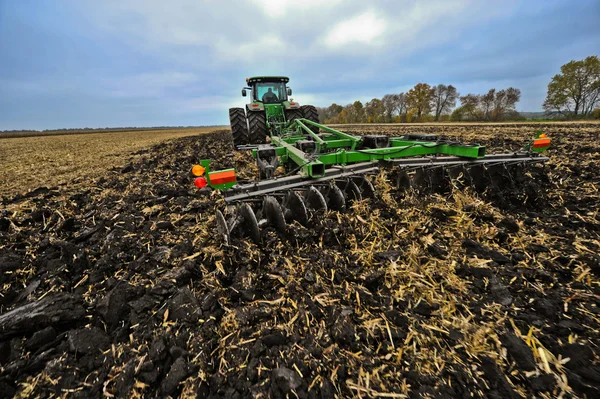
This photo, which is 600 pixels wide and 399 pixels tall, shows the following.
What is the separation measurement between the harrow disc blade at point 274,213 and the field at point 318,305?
0.09 m

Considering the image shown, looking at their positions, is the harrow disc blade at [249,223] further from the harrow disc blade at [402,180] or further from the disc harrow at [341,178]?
the harrow disc blade at [402,180]

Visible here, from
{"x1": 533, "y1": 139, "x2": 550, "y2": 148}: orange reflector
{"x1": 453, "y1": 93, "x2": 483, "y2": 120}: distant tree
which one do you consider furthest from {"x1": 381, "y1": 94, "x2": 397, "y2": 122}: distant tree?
{"x1": 533, "y1": 139, "x2": 550, "y2": 148}: orange reflector

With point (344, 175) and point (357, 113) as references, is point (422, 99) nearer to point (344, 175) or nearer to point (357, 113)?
point (357, 113)

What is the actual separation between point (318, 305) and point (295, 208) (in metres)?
1.07

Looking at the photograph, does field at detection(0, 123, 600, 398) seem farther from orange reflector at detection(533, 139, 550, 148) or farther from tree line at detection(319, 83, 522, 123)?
tree line at detection(319, 83, 522, 123)

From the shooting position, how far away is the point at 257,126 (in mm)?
6500

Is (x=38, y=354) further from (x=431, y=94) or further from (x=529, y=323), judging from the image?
(x=431, y=94)

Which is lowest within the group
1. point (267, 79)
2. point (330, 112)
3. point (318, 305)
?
point (318, 305)

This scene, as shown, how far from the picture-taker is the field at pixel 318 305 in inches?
48.0

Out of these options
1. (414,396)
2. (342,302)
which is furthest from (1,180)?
(414,396)

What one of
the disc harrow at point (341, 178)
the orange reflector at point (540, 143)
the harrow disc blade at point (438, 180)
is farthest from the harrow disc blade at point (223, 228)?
the orange reflector at point (540, 143)

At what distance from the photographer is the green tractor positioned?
6.62 meters

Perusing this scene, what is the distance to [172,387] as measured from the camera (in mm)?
1209

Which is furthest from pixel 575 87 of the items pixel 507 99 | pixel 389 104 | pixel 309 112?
pixel 309 112
